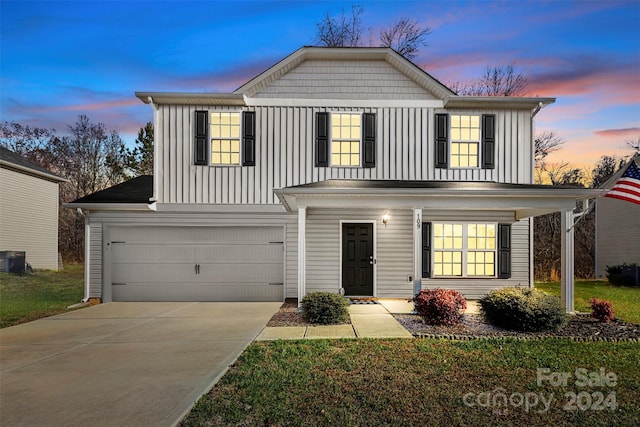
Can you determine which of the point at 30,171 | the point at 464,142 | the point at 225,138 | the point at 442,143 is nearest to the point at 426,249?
the point at 442,143

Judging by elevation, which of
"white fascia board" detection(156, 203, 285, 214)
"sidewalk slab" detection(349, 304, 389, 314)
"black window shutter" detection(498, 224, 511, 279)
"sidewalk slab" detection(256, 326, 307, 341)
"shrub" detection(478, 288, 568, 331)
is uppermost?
"white fascia board" detection(156, 203, 285, 214)

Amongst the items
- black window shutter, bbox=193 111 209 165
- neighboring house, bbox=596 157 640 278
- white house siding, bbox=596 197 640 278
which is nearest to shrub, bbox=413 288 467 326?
black window shutter, bbox=193 111 209 165

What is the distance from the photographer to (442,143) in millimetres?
10734

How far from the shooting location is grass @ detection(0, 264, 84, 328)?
31.0 feet

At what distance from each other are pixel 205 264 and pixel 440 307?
6427 mm

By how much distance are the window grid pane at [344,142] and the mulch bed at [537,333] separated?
4.69 meters

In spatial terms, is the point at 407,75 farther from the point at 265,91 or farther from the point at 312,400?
the point at 312,400

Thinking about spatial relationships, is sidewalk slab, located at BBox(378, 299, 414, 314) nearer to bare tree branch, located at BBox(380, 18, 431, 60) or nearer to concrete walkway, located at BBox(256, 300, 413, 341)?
concrete walkway, located at BBox(256, 300, 413, 341)

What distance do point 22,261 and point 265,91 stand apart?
1430 centimetres

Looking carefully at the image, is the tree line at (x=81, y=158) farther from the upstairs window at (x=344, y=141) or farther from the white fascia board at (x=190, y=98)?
the upstairs window at (x=344, y=141)

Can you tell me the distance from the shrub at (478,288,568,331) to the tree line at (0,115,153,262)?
2374 centimetres

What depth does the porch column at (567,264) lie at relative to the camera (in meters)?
8.63

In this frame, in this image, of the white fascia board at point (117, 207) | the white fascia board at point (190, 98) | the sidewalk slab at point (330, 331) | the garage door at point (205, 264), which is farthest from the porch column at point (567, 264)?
the white fascia board at point (117, 207)

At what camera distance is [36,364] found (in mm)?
5410
